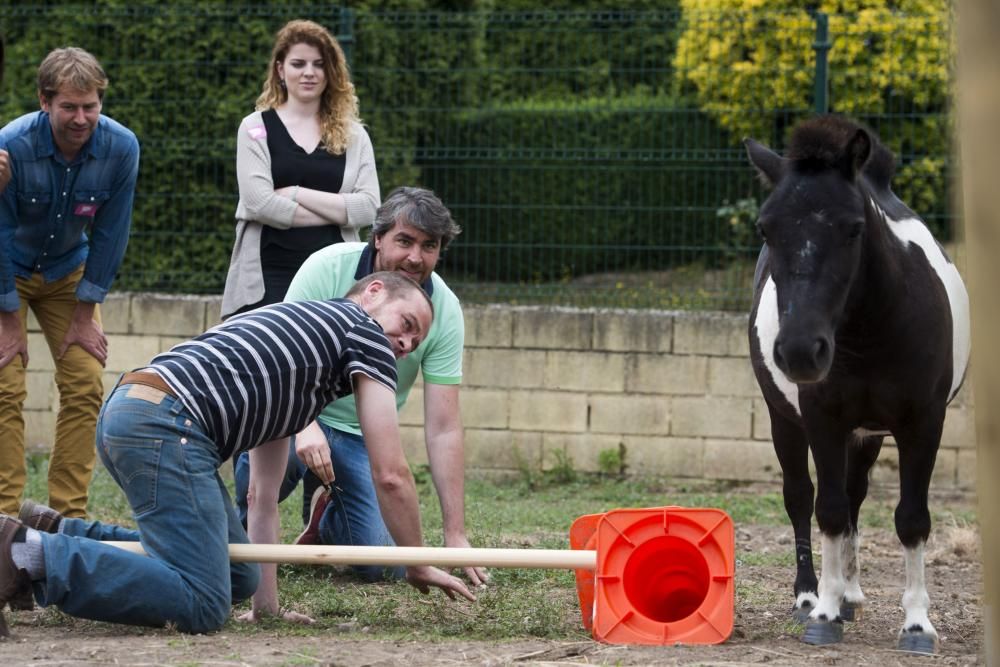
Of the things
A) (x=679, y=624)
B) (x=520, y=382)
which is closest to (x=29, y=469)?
(x=520, y=382)

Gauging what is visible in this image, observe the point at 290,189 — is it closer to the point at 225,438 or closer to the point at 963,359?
the point at 225,438

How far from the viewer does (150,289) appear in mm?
8734

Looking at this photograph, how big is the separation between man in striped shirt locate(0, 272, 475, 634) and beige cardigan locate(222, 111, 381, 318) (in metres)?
1.98

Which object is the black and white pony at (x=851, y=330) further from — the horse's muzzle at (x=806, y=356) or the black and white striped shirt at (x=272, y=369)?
the black and white striped shirt at (x=272, y=369)

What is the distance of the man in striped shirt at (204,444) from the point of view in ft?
12.1

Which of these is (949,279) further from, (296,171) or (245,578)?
(296,171)

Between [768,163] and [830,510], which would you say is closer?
[768,163]

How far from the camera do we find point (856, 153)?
3.77 meters

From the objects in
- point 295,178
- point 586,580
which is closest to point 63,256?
point 295,178

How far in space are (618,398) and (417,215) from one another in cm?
401

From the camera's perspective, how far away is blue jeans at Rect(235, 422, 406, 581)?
510cm

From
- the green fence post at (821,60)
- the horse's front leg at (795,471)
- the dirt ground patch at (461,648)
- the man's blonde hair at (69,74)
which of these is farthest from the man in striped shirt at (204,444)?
the green fence post at (821,60)

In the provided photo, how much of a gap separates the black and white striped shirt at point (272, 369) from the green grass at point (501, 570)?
0.67 m

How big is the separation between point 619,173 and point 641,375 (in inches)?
51.9
